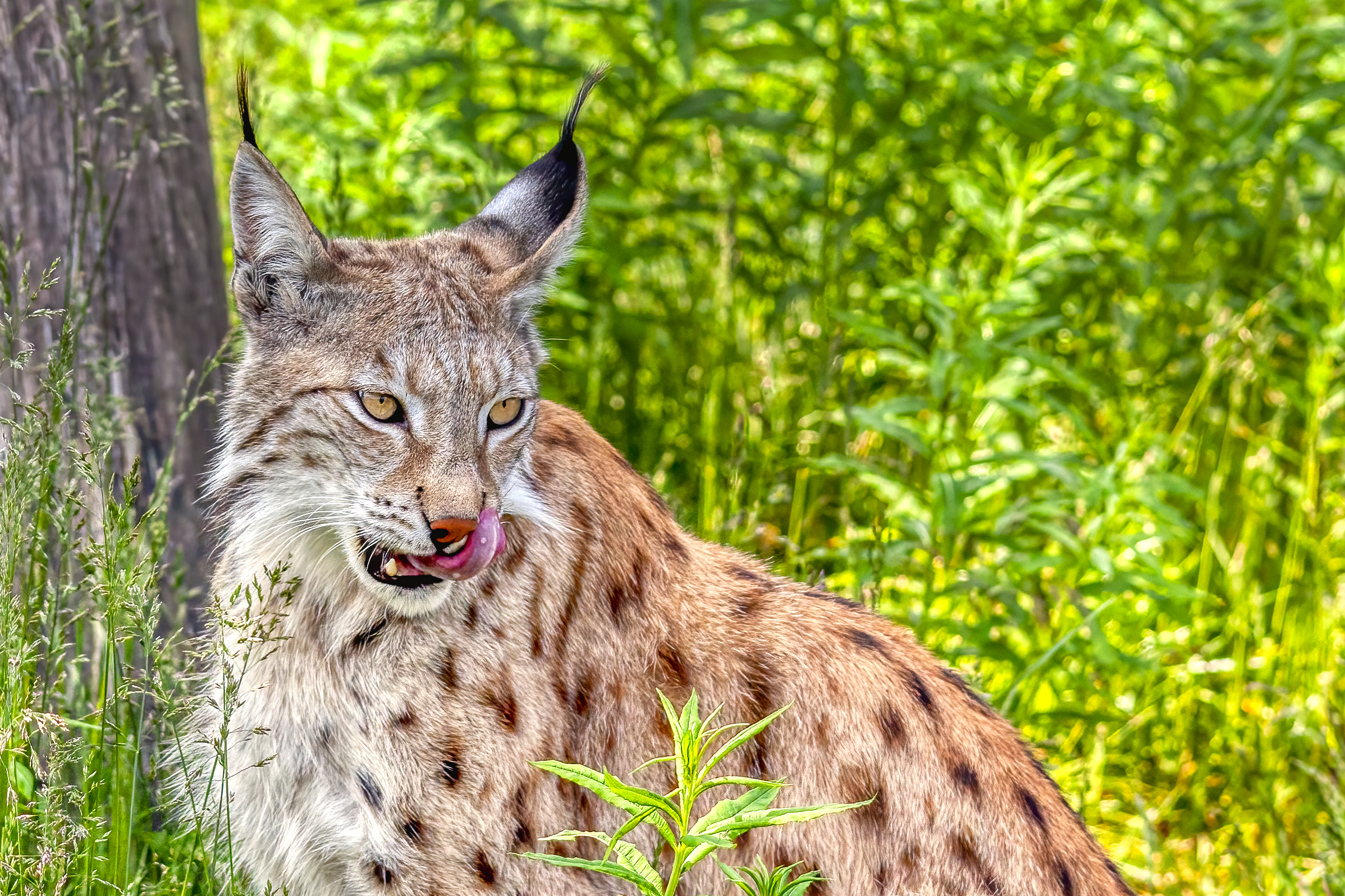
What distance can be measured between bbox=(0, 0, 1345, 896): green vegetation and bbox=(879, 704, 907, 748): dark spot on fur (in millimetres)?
925

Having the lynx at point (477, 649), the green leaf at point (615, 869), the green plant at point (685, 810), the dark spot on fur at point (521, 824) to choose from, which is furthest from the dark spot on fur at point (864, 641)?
the green leaf at point (615, 869)

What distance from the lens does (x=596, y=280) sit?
19.9 ft

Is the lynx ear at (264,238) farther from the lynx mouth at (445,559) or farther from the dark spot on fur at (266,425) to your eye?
the lynx mouth at (445,559)

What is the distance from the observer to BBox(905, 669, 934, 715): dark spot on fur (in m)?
3.26

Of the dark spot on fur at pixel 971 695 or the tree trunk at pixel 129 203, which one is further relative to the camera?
the tree trunk at pixel 129 203

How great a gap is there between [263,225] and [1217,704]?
13.3 ft

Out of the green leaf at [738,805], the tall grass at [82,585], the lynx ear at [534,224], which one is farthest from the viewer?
the lynx ear at [534,224]

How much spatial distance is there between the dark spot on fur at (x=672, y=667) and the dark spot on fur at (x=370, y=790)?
73 centimetres

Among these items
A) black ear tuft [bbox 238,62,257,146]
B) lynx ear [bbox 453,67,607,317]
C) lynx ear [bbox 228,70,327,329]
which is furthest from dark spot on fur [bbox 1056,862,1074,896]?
black ear tuft [bbox 238,62,257,146]

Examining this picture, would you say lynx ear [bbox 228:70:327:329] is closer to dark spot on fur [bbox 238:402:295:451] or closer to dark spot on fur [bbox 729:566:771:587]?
dark spot on fur [bbox 238:402:295:451]

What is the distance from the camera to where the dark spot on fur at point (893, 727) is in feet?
10.5

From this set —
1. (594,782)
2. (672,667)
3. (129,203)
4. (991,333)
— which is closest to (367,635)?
(672,667)

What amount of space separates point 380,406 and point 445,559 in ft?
1.29

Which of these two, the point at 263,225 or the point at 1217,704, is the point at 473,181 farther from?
the point at 1217,704
